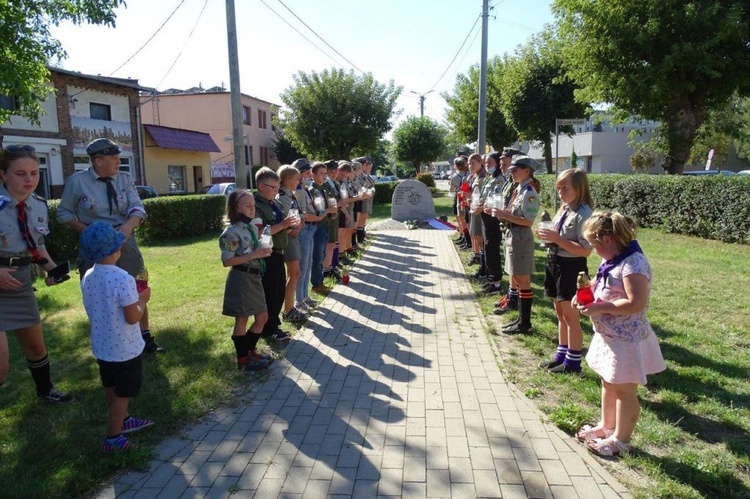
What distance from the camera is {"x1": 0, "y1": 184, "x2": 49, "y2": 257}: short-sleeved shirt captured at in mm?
3920

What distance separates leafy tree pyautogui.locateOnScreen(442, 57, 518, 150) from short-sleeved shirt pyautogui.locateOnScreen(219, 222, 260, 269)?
27.8 meters

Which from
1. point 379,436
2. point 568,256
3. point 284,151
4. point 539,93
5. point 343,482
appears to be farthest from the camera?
point 284,151

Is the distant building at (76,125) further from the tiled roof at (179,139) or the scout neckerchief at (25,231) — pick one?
the scout neckerchief at (25,231)

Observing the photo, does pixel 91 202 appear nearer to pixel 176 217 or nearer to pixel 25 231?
pixel 25 231

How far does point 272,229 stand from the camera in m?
5.35

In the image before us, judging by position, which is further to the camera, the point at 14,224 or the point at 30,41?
the point at 30,41

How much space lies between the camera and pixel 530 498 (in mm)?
2965

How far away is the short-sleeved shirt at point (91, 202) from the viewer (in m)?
4.69

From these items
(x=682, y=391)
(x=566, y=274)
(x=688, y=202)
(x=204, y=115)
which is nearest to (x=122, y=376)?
(x=566, y=274)

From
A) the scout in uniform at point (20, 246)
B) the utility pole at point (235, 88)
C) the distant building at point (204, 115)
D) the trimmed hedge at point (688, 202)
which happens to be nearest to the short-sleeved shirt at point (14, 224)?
the scout in uniform at point (20, 246)

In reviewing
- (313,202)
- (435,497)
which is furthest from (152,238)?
(435,497)

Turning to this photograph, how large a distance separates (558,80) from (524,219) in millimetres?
15394

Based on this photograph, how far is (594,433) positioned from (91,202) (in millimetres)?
4474

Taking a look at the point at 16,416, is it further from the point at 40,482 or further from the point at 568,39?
the point at 568,39
